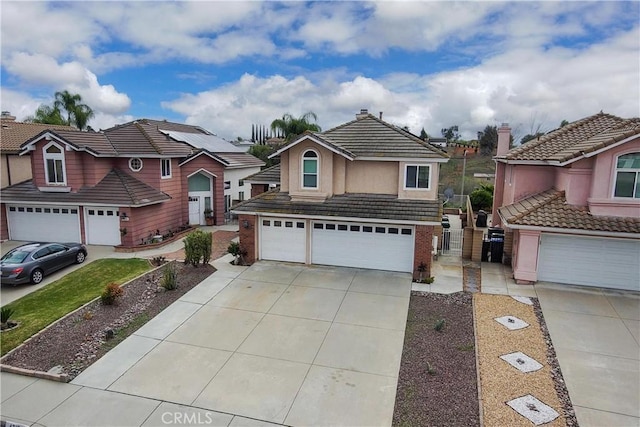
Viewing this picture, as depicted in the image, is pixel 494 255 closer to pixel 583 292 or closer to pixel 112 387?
pixel 583 292

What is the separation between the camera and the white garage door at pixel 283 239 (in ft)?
55.2

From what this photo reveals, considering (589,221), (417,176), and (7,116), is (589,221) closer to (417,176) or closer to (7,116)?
(417,176)

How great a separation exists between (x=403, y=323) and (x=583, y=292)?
23.5 feet

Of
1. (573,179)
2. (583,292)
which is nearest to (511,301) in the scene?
(583,292)

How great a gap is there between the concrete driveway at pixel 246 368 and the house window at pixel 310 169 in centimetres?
503

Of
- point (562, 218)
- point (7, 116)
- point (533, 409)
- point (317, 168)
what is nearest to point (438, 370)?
point (533, 409)

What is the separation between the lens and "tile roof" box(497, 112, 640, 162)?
48.9 ft

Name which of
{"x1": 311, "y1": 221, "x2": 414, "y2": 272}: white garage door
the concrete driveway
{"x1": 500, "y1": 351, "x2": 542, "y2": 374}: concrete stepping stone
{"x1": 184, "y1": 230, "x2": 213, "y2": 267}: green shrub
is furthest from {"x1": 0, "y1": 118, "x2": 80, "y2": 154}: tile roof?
{"x1": 500, "y1": 351, "x2": 542, "y2": 374}: concrete stepping stone

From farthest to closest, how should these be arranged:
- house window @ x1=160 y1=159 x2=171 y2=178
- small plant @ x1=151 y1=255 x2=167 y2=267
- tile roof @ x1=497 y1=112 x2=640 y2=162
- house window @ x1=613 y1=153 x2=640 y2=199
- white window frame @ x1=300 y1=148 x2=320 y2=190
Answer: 1. house window @ x1=160 y1=159 x2=171 y2=178
2. small plant @ x1=151 y1=255 x2=167 y2=267
3. white window frame @ x1=300 y1=148 x2=320 y2=190
4. tile roof @ x1=497 y1=112 x2=640 y2=162
5. house window @ x1=613 y1=153 x2=640 y2=199

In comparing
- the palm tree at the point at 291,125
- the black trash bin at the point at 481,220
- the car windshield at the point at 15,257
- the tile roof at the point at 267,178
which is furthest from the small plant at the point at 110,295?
the palm tree at the point at 291,125

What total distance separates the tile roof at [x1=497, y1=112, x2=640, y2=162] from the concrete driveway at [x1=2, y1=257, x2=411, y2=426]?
8.44 meters

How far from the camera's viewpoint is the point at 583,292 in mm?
13992

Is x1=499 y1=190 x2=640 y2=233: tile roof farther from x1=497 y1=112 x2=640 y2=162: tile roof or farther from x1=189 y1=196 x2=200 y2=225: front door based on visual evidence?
x1=189 y1=196 x2=200 y2=225: front door

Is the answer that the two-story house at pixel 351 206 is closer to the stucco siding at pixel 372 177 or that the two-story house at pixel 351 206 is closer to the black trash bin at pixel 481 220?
the stucco siding at pixel 372 177
